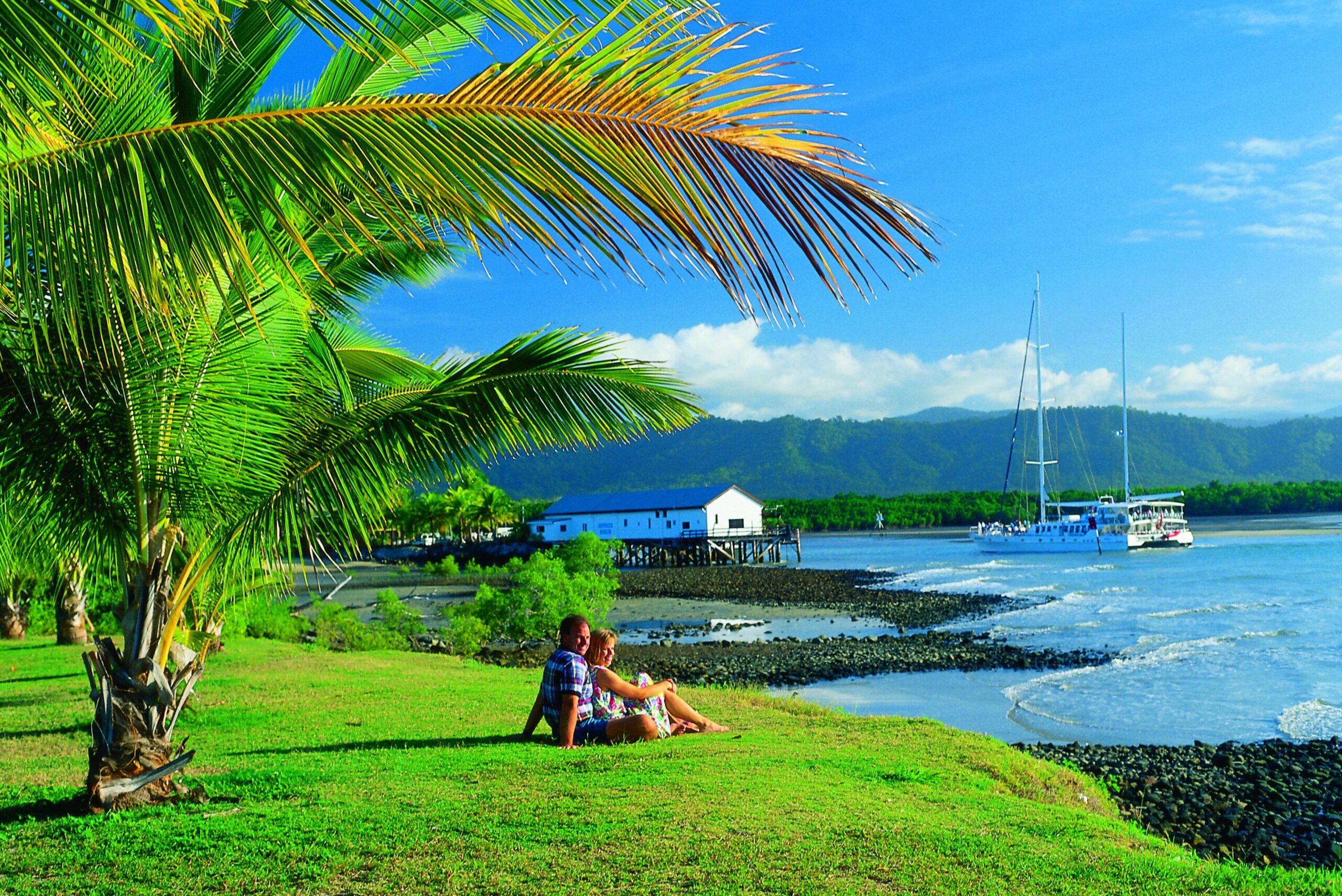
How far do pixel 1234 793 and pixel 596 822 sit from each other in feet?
27.8

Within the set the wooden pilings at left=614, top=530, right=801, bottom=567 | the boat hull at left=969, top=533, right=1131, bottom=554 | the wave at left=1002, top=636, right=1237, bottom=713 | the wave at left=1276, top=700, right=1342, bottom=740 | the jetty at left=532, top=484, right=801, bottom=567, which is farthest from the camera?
the jetty at left=532, top=484, right=801, bottom=567

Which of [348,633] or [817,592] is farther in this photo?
[817,592]

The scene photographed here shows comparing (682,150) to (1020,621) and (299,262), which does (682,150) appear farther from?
(1020,621)

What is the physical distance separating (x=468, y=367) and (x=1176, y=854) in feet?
16.4

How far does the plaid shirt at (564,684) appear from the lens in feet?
24.1

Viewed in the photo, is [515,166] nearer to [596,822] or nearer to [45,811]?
[596,822]

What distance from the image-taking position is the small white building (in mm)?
69625

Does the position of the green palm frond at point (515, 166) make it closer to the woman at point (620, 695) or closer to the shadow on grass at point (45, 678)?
the woman at point (620, 695)

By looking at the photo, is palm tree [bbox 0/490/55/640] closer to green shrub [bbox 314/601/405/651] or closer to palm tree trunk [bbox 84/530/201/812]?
palm tree trunk [bbox 84/530/201/812]

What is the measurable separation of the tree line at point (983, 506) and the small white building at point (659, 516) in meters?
22.6

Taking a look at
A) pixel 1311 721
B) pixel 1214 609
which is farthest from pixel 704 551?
pixel 1311 721

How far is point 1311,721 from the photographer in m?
15.1

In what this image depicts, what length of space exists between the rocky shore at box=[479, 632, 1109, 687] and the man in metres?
10.3

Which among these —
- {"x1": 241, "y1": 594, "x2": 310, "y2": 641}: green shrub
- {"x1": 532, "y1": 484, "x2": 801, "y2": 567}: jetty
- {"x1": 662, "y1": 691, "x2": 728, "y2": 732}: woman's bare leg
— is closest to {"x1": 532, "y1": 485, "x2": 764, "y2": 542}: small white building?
{"x1": 532, "y1": 484, "x2": 801, "y2": 567}: jetty
